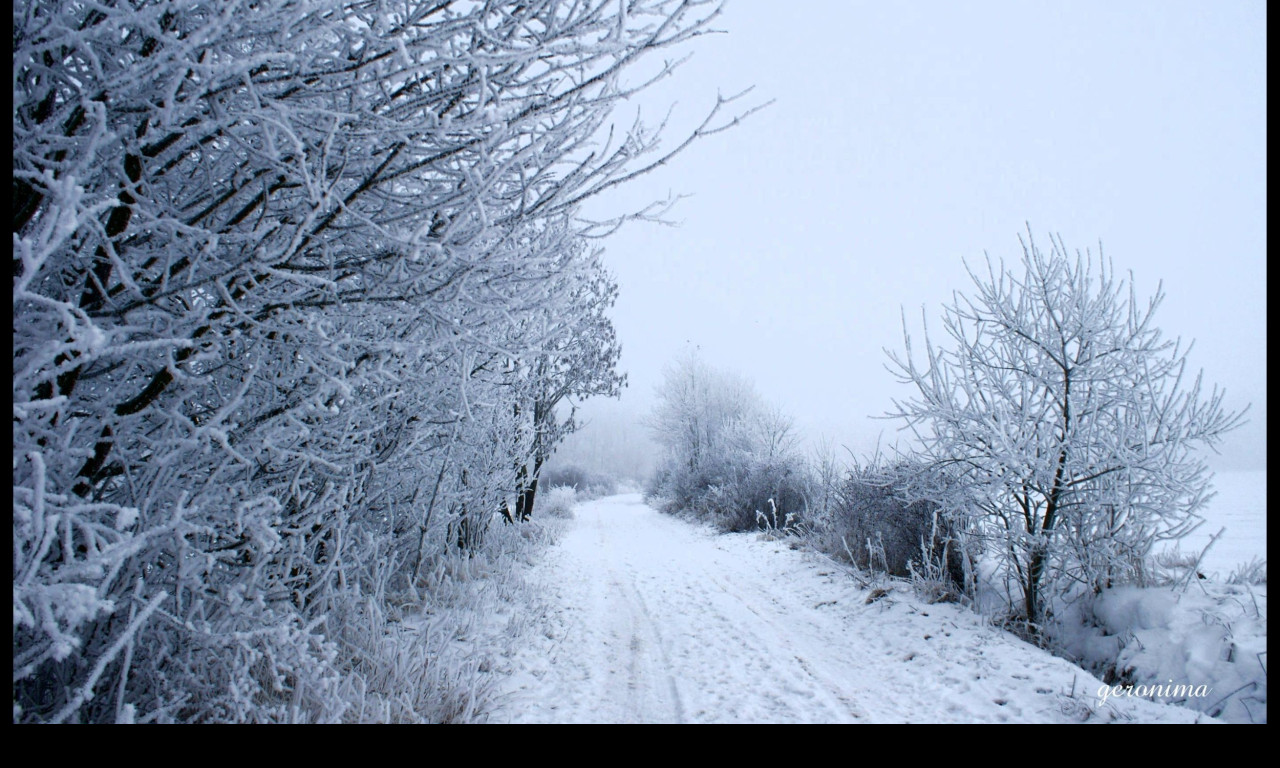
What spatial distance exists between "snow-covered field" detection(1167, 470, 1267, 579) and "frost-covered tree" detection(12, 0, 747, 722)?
4651 millimetres

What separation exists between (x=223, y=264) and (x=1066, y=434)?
212 inches

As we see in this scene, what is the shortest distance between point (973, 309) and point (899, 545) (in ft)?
9.28

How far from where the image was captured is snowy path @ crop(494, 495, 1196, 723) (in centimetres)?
278

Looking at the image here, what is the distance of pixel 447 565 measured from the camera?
16.0ft

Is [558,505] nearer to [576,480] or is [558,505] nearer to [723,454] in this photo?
[723,454]

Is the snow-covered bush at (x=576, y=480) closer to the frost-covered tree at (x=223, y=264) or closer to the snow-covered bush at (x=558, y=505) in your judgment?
the snow-covered bush at (x=558, y=505)

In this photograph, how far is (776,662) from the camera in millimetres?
3539

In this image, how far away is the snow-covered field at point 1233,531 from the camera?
173 inches

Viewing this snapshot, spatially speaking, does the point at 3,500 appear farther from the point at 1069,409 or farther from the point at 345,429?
the point at 1069,409

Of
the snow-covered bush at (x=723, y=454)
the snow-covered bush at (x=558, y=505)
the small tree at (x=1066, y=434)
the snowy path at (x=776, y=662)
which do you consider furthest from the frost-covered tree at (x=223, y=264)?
the snow-covered bush at (x=558, y=505)

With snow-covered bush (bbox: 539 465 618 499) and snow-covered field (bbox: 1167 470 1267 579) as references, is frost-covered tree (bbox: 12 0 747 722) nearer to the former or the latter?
snow-covered field (bbox: 1167 470 1267 579)

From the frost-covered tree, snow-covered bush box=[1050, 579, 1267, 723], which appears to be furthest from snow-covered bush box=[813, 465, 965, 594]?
the frost-covered tree

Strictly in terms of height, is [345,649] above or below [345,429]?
below
